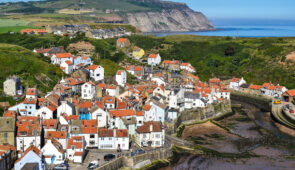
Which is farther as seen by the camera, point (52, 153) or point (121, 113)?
point (121, 113)

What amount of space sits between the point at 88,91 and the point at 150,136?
856 inches

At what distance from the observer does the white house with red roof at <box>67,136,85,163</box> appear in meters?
40.3

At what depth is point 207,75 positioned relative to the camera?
107 meters

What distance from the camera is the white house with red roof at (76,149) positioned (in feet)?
132

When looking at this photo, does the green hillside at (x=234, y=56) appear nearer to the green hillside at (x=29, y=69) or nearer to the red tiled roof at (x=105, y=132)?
the green hillside at (x=29, y=69)

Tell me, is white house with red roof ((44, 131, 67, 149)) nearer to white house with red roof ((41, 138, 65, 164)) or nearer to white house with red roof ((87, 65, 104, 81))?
white house with red roof ((41, 138, 65, 164))

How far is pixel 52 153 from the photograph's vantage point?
4034cm

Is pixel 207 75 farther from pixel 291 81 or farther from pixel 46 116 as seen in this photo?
pixel 46 116

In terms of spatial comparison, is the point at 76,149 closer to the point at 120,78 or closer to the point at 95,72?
the point at 120,78

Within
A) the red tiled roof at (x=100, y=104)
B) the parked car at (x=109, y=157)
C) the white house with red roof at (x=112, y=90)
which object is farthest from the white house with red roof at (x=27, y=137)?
the white house with red roof at (x=112, y=90)

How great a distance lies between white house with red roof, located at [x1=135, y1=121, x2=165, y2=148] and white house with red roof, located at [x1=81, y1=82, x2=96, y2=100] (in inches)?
769

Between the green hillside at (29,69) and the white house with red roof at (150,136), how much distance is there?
27341 millimetres

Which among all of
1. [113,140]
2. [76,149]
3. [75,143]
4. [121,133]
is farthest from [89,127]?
[76,149]

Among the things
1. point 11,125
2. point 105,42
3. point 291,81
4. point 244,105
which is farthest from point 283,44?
point 11,125
